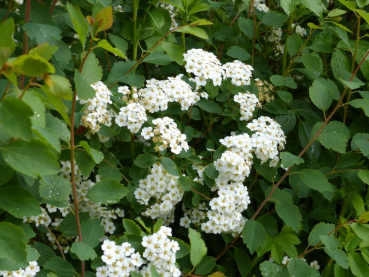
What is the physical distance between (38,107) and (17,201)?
338 mm

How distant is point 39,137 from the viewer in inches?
48.1

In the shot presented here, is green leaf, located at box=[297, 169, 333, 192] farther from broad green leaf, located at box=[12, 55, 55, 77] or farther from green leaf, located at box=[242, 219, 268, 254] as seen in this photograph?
broad green leaf, located at box=[12, 55, 55, 77]

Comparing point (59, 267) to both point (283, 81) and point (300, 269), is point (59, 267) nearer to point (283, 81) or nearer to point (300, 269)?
point (300, 269)

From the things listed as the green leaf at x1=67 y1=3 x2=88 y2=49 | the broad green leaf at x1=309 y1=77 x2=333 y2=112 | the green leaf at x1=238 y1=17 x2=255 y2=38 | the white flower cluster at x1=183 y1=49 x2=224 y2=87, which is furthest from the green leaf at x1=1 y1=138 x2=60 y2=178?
the green leaf at x1=238 y1=17 x2=255 y2=38

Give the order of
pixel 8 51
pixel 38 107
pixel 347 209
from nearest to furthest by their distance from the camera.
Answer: pixel 8 51, pixel 38 107, pixel 347 209

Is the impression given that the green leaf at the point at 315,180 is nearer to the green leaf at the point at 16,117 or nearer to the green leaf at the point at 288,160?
the green leaf at the point at 288,160

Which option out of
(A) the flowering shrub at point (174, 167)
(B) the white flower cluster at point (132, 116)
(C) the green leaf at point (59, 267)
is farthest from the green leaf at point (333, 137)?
(C) the green leaf at point (59, 267)

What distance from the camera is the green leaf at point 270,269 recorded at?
169cm

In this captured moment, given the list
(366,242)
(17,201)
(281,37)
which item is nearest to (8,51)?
(17,201)

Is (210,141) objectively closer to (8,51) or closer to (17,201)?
(17,201)

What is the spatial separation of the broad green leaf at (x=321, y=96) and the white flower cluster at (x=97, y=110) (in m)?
0.81

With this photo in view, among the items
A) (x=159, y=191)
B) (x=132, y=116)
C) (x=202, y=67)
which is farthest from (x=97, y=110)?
(x=202, y=67)

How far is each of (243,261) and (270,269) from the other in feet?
0.49

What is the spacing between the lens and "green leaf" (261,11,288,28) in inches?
87.0
